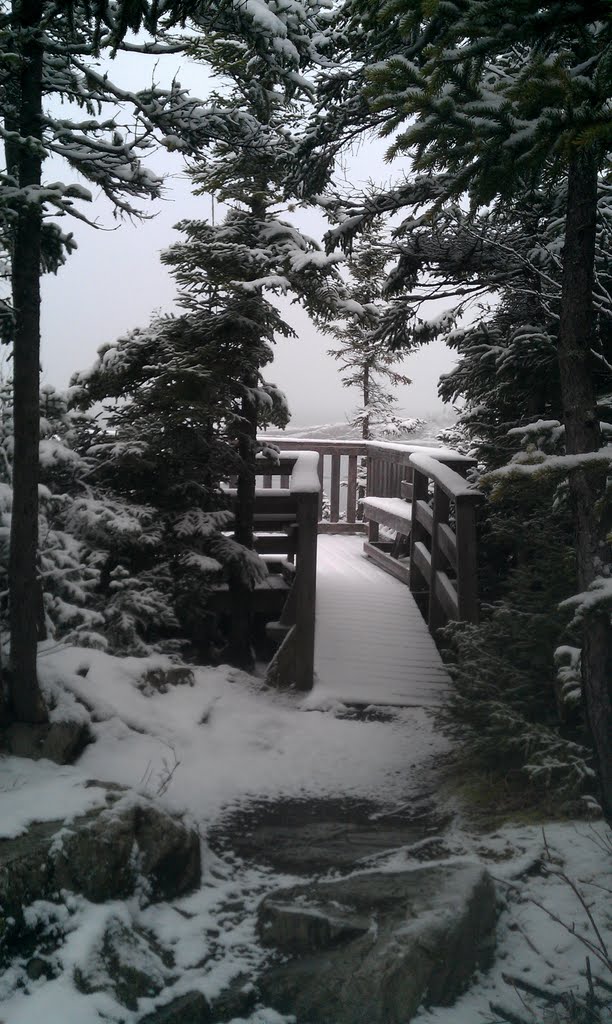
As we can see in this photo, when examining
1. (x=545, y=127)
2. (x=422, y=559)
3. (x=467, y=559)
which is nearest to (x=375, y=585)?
(x=422, y=559)

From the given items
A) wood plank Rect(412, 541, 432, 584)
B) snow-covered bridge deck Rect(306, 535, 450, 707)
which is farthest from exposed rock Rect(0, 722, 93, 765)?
wood plank Rect(412, 541, 432, 584)

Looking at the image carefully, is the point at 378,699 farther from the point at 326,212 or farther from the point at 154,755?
the point at 326,212

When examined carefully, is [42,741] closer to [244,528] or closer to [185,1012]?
[185,1012]

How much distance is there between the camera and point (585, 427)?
3.26 meters

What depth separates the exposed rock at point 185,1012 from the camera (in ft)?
7.77

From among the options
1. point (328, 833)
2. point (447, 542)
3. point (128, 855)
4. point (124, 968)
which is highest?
point (447, 542)

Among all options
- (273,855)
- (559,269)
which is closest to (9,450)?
(273,855)

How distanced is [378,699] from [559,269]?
2.86m

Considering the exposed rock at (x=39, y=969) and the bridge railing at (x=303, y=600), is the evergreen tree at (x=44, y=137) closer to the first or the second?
the exposed rock at (x=39, y=969)

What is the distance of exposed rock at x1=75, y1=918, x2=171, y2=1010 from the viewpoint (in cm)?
240

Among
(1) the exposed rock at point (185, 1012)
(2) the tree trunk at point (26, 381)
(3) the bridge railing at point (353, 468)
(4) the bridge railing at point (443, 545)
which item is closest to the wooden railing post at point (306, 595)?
(4) the bridge railing at point (443, 545)

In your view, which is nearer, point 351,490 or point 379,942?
point 379,942

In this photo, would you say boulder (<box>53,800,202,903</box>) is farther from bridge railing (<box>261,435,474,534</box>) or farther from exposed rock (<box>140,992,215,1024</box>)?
bridge railing (<box>261,435,474,534</box>)

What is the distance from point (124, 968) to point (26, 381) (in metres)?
2.26
